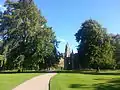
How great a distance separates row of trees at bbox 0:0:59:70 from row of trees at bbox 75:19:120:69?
9957 mm

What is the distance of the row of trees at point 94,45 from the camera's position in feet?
230

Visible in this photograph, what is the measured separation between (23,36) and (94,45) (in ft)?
58.4

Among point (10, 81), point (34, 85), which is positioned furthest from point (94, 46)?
point (34, 85)

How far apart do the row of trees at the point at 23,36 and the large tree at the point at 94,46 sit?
995cm

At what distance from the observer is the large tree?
69.9 m

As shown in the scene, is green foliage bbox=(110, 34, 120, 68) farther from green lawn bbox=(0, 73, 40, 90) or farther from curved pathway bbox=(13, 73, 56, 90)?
curved pathway bbox=(13, 73, 56, 90)

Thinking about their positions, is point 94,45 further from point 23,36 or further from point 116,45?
point 116,45

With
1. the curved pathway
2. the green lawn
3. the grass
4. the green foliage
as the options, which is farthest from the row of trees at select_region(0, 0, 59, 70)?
the curved pathway

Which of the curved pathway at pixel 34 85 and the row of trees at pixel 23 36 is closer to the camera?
the curved pathway at pixel 34 85

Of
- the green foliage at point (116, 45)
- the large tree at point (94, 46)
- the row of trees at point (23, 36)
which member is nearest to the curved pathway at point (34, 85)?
the row of trees at point (23, 36)

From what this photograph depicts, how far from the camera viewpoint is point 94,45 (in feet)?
234

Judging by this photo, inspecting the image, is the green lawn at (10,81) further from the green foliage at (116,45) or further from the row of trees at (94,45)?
the green foliage at (116,45)

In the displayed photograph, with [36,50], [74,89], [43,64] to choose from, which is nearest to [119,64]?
[43,64]

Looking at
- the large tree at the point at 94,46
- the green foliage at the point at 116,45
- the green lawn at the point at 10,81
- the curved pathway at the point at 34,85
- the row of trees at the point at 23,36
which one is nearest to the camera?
the curved pathway at the point at 34,85
